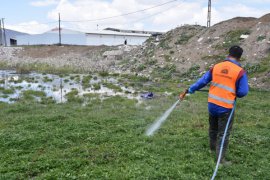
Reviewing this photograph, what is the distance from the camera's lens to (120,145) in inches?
334

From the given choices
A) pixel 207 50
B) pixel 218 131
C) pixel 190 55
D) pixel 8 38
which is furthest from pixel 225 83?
pixel 8 38

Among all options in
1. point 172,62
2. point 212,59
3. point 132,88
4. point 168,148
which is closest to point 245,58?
point 212,59

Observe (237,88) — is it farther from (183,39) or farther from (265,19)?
(183,39)

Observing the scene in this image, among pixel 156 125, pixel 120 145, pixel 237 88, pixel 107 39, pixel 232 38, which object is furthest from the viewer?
pixel 107 39

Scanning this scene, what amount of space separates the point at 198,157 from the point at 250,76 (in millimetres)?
17212

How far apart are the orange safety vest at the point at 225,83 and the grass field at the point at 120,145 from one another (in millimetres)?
1509

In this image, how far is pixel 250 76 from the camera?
75.9ft

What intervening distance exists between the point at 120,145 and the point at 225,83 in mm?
3320

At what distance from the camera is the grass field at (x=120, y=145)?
6.83m

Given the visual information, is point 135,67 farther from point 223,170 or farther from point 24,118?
point 223,170

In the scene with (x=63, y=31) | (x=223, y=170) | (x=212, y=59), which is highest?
(x=63, y=31)

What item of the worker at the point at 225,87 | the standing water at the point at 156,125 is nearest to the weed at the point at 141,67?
the standing water at the point at 156,125

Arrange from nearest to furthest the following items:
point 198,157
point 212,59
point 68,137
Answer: point 198,157 → point 68,137 → point 212,59

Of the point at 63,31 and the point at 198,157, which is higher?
the point at 63,31
